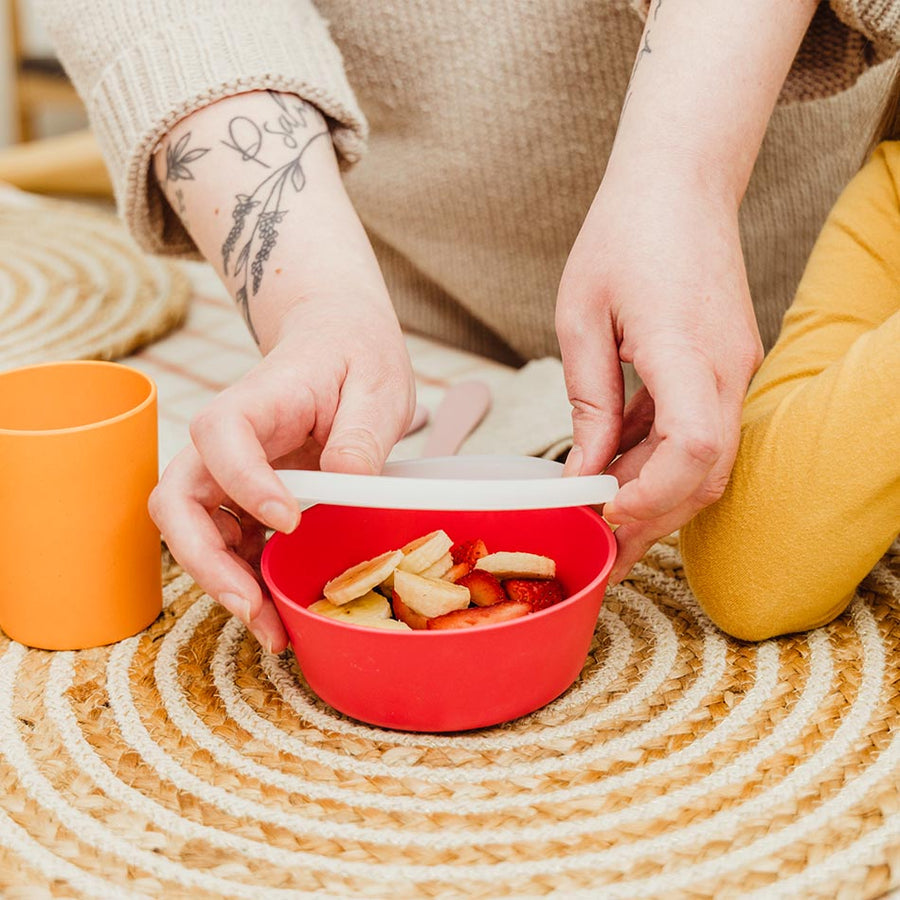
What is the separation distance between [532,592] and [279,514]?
0.15 m

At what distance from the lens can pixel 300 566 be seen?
63cm

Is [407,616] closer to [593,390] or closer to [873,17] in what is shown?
[593,390]

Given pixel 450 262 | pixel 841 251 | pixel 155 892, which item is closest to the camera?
pixel 155 892

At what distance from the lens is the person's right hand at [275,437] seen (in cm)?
54

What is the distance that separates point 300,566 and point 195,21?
1.40 ft

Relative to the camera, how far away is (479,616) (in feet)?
1.83

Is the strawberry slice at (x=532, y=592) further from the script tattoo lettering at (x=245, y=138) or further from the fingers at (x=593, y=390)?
the script tattoo lettering at (x=245, y=138)

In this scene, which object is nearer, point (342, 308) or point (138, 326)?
point (342, 308)

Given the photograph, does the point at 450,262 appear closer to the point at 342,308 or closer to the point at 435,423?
the point at 435,423

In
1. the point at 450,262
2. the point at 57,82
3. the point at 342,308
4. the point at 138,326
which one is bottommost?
the point at 57,82

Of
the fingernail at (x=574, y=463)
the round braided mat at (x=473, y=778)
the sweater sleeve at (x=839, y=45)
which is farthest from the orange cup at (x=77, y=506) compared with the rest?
the sweater sleeve at (x=839, y=45)

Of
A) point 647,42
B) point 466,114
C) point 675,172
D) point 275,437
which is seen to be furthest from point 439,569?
point 466,114

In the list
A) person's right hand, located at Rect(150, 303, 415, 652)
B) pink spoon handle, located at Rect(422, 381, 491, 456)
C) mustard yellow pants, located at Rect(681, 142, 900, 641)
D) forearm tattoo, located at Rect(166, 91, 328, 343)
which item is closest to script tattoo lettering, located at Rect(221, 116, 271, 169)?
forearm tattoo, located at Rect(166, 91, 328, 343)

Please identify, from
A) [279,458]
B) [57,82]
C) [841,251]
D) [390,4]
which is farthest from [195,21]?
[57,82]
